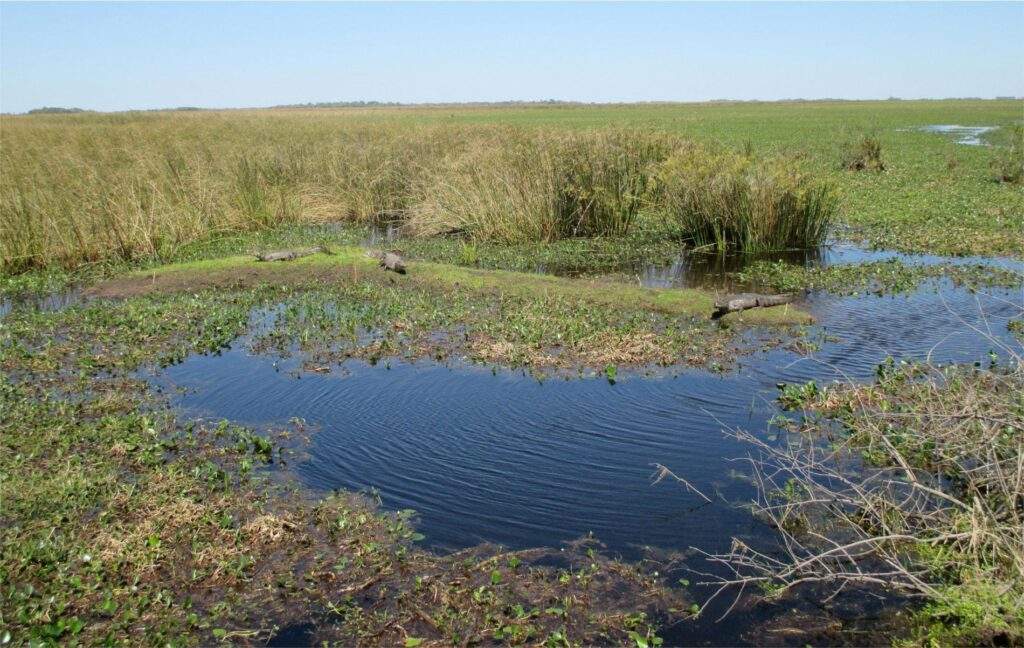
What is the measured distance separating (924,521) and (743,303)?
16.4 ft

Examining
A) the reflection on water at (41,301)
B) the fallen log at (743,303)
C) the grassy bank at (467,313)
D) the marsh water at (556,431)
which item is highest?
the fallen log at (743,303)

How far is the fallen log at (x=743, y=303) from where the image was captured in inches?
373

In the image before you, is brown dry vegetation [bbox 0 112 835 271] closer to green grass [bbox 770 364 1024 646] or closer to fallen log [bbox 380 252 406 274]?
fallen log [bbox 380 252 406 274]

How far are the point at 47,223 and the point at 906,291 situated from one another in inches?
498

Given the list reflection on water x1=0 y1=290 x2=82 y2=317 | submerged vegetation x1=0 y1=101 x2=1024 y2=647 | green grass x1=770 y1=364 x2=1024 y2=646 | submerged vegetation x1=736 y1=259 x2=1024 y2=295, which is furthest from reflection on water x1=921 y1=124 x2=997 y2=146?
reflection on water x1=0 y1=290 x2=82 y2=317

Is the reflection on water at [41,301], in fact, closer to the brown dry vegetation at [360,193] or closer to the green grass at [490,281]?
the green grass at [490,281]

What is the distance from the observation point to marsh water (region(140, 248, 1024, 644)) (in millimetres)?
5211

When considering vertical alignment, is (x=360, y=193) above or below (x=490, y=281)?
above

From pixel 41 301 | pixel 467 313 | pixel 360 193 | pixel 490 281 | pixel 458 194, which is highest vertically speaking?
pixel 458 194

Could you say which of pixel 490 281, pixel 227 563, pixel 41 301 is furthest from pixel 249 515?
pixel 41 301

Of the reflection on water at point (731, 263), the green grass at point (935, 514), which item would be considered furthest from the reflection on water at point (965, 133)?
the green grass at point (935, 514)

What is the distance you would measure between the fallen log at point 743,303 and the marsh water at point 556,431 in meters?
0.58

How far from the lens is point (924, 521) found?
4.70m

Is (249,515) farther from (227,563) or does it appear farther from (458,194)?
(458,194)
